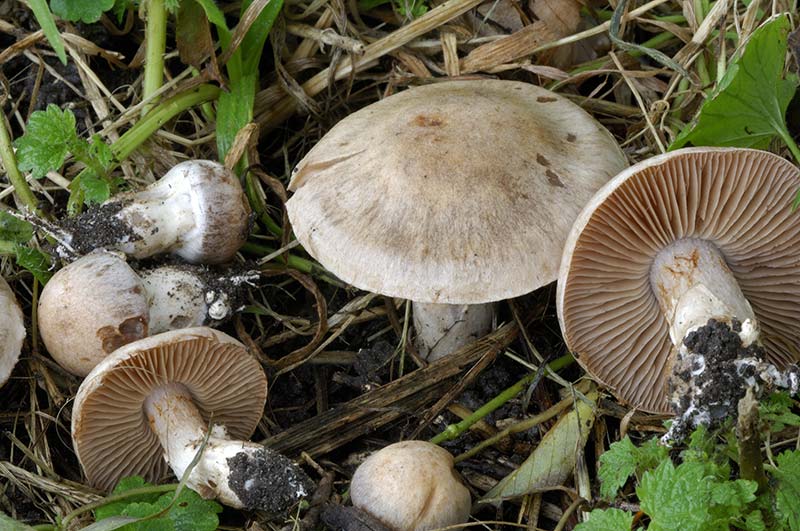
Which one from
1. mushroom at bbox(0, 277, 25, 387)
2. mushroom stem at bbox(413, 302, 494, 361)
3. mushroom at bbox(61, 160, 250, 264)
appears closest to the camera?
mushroom at bbox(0, 277, 25, 387)

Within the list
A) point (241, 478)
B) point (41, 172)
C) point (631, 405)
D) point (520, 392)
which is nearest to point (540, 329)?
point (520, 392)

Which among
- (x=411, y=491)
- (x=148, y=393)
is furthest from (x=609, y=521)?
(x=148, y=393)

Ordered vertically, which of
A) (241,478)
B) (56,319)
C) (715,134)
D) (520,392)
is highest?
(715,134)

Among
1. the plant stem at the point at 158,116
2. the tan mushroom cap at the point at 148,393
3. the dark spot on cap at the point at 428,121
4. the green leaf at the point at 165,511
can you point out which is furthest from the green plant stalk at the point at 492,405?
the plant stem at the point at 158,116

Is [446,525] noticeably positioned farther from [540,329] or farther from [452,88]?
[452,88]

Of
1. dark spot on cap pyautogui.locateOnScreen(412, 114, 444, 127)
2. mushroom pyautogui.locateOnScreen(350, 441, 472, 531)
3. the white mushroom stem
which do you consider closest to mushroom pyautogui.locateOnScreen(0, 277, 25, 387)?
mushroom pyautogui.locateOnScreen(350, 441, 472, 531)

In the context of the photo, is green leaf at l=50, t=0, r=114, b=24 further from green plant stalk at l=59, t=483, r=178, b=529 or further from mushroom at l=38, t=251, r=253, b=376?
green plant stalk at l=59, t=483, r=178, b=529
